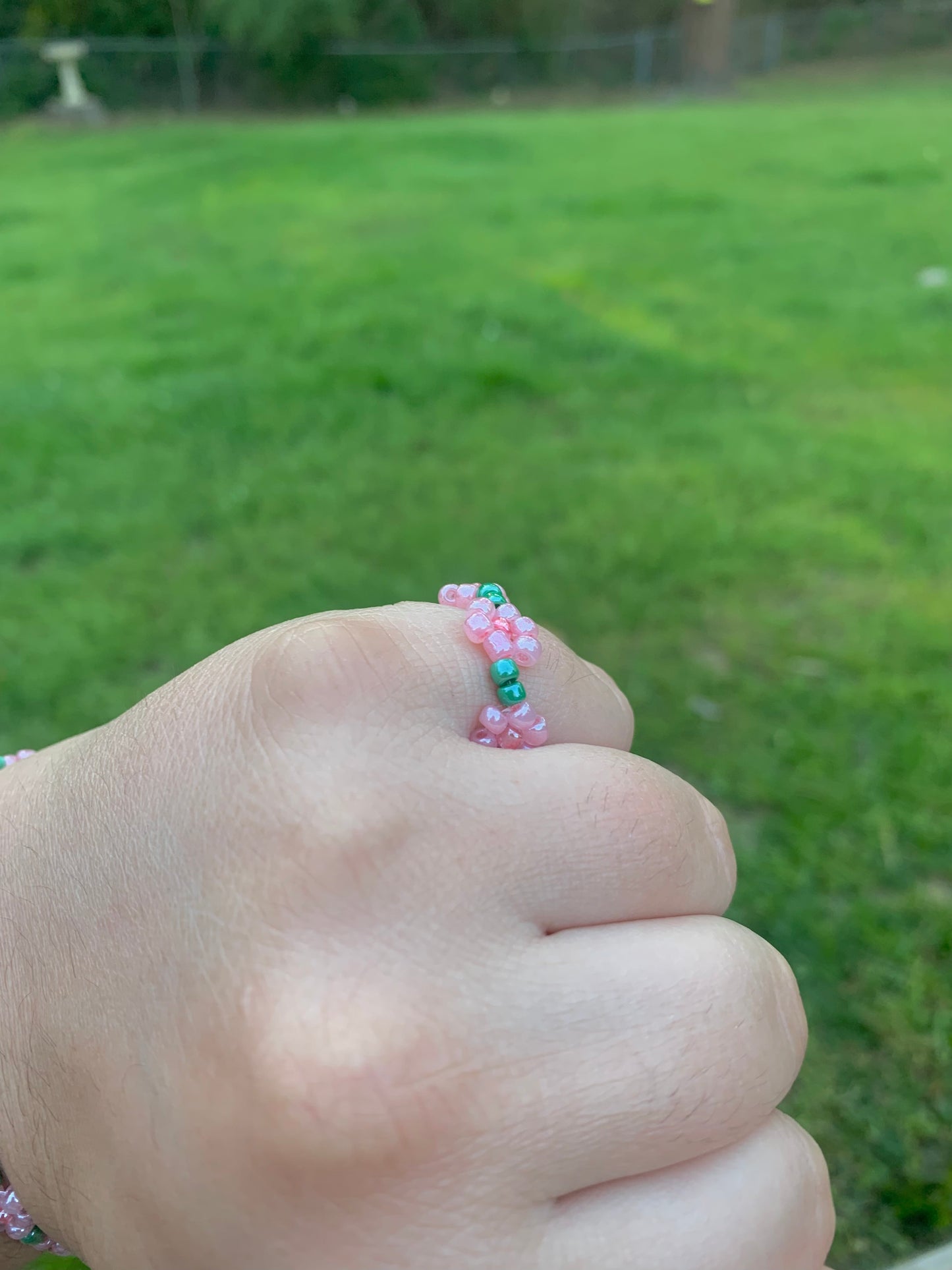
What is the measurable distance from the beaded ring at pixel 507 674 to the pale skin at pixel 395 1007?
2cm

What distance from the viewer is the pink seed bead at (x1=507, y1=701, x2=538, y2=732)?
739 millimetres

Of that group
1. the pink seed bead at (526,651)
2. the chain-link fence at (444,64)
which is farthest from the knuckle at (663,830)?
the chain-link fence at (444,64)

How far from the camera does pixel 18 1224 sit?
2.61ft

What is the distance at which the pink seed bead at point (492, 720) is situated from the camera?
0.73 m

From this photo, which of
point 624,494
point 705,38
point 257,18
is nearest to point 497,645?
point 624,494

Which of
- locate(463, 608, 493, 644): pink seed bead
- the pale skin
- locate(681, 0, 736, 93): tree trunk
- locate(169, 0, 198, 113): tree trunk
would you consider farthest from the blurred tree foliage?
the pale skin

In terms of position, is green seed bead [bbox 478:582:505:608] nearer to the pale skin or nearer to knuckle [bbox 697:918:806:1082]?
the pale skin

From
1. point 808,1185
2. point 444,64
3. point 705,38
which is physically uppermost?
point 705,38

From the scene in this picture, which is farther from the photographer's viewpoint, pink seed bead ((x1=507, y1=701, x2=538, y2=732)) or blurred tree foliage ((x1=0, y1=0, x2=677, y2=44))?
blurred tree foliage ((x1=0, y1=0, x2=677, y2=44))

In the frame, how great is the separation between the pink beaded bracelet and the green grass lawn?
4.08 ft

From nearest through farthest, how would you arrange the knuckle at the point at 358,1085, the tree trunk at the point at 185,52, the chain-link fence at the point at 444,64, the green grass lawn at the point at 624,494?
the knuckle at the point at 358,1085, the green grass lawn at the point at 624,494, the chain-link fence at the point at 444,64, the tree trunk at the point at 185,52

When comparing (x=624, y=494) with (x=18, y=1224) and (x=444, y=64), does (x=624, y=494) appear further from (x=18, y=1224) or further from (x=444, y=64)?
(x=444, y=64)

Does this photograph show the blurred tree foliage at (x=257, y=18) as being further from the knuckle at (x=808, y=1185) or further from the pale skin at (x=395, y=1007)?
the knuckle at (x=808, y=1185)

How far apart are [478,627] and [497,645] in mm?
22
